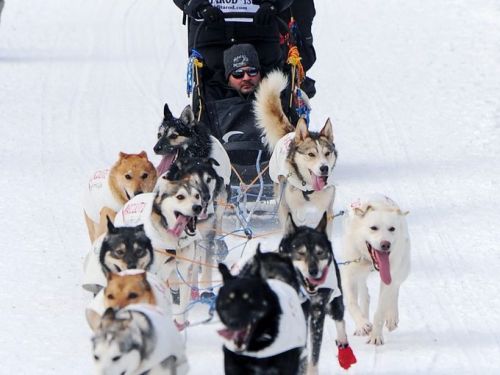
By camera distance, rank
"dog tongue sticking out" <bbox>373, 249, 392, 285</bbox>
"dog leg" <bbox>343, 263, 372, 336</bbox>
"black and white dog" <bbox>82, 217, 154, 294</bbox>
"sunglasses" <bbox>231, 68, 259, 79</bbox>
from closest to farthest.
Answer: "black and white dog" <bbox>82, 217, 154, 294</bbox> < "dog tongue sticking out" <bbox>373, 249, 392, 285</bbox> < "dog leg" <bbox>343, 263, 372, 336</bbox> < "sunglasses" <bbox>231, 68, 259, 79</bbox>

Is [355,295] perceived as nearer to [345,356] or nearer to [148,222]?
→ [345,356]

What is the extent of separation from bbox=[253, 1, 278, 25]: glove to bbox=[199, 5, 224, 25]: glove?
226 mm

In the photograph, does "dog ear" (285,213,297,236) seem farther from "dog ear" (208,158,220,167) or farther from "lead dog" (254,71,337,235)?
"lead dog" (254,71,337,235)

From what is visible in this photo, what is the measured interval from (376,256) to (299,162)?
1.31 meters

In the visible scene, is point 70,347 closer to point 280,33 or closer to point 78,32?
point 280,33

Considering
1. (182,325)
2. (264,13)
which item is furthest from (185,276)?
(264,13)

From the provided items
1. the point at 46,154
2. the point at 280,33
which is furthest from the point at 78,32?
the point at 280,33

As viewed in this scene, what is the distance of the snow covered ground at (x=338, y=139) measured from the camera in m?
6.34

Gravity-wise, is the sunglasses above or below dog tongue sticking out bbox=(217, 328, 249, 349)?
above

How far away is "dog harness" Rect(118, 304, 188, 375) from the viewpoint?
15.3 feet

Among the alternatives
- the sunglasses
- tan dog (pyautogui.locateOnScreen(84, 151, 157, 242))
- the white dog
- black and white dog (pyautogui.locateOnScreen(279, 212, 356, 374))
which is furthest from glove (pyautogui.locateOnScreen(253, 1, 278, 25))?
black and white dog (pyautogui.locateOnScreen(279, 212, 356, 374))

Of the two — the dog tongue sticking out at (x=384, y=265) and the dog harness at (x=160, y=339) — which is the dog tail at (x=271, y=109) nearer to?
the dog tongue sticking out at (x=384, y=265)

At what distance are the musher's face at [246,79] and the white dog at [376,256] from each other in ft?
6.64

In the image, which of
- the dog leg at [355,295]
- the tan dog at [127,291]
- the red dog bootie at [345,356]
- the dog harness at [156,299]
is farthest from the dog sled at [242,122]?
the tan dog at [127,291]
